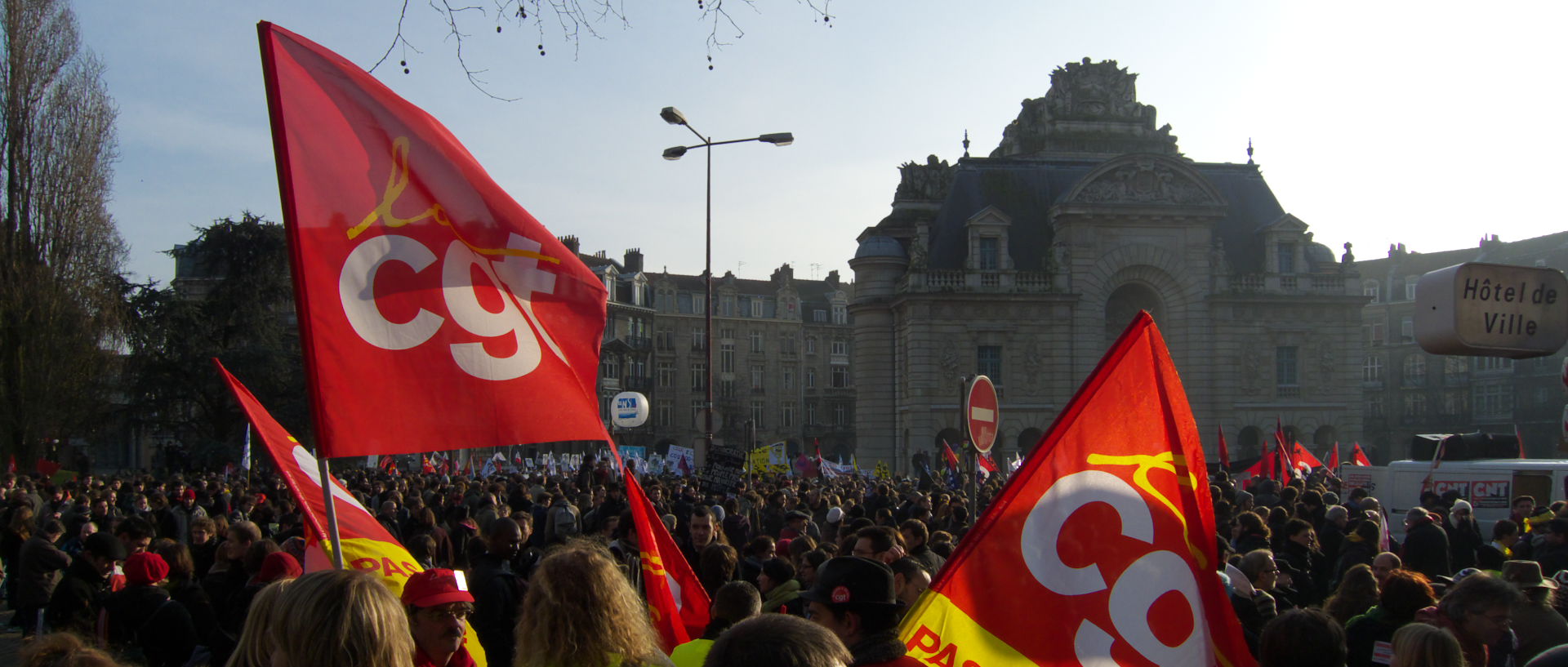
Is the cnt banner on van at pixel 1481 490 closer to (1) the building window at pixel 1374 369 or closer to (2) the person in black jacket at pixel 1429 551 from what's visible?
(2) the person in black jacket at pixel 1429 551

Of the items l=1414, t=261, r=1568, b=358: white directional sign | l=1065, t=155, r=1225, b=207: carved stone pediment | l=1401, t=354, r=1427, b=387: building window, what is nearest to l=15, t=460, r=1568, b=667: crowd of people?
l=1414, t=261, r=1568, b=358: white directional sign

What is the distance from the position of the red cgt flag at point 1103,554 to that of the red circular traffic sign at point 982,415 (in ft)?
21.5

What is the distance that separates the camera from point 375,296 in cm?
512

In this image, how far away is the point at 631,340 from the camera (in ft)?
258

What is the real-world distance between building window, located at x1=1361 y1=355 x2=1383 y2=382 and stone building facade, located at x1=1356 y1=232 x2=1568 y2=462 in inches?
1.9

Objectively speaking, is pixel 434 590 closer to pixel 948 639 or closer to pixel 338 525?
pixel 948 639

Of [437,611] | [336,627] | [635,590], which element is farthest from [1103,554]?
[336,627]

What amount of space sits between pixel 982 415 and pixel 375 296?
7177 mm

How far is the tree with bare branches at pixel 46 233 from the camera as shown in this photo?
1356 inches

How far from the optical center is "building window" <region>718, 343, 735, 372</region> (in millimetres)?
81688

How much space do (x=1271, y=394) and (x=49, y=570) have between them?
43.3 m

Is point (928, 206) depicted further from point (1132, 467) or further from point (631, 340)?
point (1132, 467)

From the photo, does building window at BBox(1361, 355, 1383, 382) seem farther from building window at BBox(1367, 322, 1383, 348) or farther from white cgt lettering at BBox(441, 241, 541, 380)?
white cgt lettering at BBox(441, 241, 541, 380)

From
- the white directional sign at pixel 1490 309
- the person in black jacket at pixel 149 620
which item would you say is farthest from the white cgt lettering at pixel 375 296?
the white directional sign at pixel 1490 309
